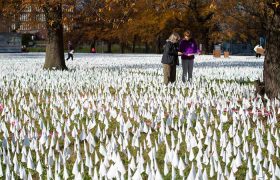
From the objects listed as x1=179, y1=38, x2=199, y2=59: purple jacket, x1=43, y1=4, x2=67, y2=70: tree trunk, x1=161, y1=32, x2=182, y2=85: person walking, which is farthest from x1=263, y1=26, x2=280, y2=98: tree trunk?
x1=43, y1=4, x2=67, y2=70: tree trunk

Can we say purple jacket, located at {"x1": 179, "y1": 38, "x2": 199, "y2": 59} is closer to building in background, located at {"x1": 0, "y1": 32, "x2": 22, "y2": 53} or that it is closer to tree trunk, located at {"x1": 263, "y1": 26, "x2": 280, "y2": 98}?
tree trunk, located at {"x1": 263, "y1": 26, "x2": 280, "y2": 98}

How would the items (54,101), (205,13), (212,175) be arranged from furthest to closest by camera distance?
1. (205,13)
2. (54,101)
3. (212,175)

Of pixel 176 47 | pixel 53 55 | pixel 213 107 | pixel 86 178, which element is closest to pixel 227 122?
pixel 213 107

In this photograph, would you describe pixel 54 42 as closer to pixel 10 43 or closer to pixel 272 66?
pixel 272 66

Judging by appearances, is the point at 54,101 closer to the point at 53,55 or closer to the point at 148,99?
the point at 148,99

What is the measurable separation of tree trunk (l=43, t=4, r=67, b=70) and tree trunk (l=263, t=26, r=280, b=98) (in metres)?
14.1

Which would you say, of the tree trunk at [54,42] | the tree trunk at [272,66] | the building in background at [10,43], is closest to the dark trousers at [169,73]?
the tree trunk at [272,66]

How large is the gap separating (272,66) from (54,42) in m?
15.3

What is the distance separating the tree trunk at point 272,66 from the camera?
11414mm

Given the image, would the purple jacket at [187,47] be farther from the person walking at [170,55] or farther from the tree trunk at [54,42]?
the tree trunk at [54,42]

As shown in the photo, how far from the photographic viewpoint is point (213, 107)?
10.4 meters

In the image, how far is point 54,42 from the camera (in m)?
25.0

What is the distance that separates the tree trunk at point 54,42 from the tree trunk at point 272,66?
1406cm

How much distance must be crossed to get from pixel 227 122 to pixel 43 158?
3596 millimetres
